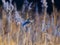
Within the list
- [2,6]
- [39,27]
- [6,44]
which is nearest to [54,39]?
[39,27]

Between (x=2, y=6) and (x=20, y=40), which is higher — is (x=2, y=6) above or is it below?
above

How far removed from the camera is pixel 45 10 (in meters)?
1.56

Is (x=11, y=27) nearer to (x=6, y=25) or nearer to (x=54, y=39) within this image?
(x=6, y=25)

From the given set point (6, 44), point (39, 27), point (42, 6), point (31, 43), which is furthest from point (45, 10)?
point (6, 44)

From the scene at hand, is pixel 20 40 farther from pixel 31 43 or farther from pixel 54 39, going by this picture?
pixel 54 39

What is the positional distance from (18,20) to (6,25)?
104 mm

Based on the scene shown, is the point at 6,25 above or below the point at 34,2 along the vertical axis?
below

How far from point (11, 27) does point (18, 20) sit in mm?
79

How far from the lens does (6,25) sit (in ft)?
5.19

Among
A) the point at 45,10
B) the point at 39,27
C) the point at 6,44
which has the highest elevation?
the point at 45,10

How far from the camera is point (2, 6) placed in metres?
1.57

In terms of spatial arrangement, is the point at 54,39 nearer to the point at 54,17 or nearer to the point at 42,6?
the point at 54,17

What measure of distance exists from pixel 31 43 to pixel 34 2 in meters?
0.33

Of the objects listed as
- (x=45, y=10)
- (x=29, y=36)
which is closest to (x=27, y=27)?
(x=29, y=36)
